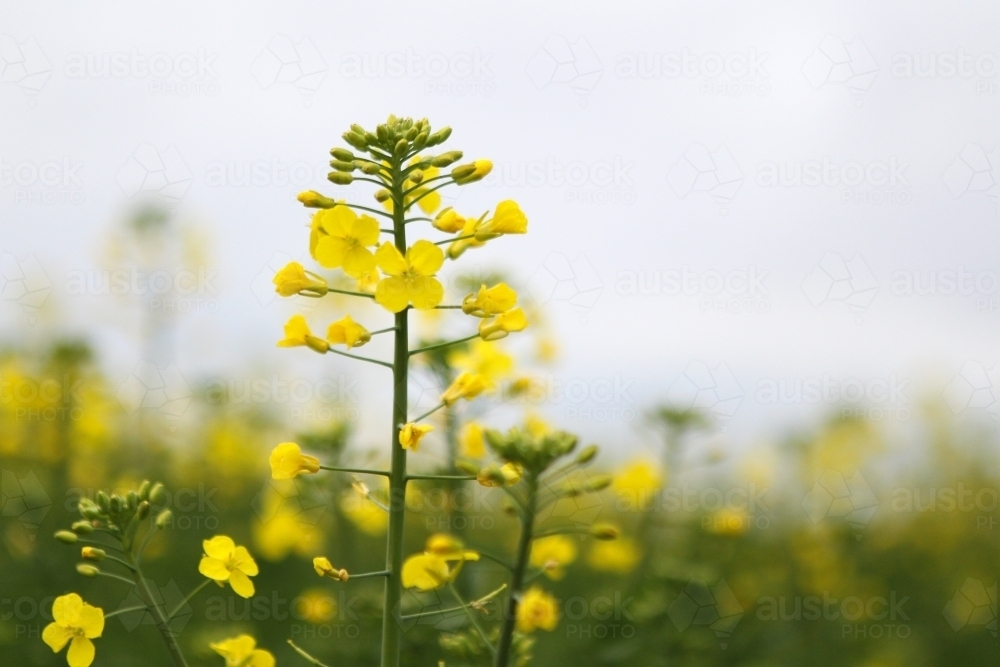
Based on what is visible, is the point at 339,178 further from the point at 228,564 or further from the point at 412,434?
the point at 228,564

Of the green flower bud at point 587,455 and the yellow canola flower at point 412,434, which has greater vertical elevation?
the yellow canola flower at point 412,434

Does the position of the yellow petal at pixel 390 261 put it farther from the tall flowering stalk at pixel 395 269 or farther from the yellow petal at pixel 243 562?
the yellow petal at pixel 243 562

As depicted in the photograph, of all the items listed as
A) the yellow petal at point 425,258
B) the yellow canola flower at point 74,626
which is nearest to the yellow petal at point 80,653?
the yellow canola flower at point 74,626

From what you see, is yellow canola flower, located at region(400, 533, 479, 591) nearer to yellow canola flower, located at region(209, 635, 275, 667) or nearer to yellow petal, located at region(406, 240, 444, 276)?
yellow canola flower, located at region(209, 635, 275, 667)

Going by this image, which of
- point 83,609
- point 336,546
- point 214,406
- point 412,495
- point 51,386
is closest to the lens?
point 83,609

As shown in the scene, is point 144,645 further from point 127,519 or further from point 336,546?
point 127,519

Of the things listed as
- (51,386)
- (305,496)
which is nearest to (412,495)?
(305,496)

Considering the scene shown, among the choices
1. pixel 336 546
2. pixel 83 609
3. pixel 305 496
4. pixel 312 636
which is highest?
pixel 83 609

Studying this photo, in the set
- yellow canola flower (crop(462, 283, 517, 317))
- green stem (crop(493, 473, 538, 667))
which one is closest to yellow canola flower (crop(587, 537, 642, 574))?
green stem (crop(493, 473, 538, 667))
